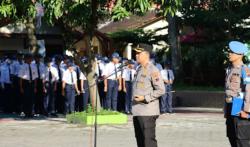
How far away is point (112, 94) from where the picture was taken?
21000mm

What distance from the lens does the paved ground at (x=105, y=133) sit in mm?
13414

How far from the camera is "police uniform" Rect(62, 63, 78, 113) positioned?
65.4 ft

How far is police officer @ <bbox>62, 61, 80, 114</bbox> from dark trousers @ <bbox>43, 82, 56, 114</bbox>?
1.23 feet

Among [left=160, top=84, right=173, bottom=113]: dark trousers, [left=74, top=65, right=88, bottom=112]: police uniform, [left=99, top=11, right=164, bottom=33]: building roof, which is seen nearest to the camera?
[left=74, top=65, right=88, bottom=112]: police uniform

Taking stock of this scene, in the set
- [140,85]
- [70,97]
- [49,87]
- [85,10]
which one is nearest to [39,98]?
[49,87]

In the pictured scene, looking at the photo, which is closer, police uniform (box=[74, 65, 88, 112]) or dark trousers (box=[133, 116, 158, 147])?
dark trousers (box=[133, 116, 158, 147])

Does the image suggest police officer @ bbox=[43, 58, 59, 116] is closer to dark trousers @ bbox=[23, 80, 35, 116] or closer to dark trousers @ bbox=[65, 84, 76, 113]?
dark trousers @ bbox=[65, 84, 76, 113]

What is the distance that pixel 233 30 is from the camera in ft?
90.4

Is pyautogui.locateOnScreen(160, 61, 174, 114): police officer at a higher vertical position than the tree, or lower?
lower

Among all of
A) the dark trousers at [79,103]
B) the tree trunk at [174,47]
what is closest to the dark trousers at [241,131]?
the dark trousers at [79,103]

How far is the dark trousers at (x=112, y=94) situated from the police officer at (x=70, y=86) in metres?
1.07

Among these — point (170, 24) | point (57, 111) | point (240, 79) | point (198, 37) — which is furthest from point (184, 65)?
point (240, 79)

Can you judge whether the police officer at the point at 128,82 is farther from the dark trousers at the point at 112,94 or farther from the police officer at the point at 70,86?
the police officer at the point at 70,86

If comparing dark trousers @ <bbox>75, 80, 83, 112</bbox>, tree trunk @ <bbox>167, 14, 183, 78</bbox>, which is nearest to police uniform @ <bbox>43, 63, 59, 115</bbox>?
dark trousers @ <bbox>75, 80, 83, 112</bbox>
